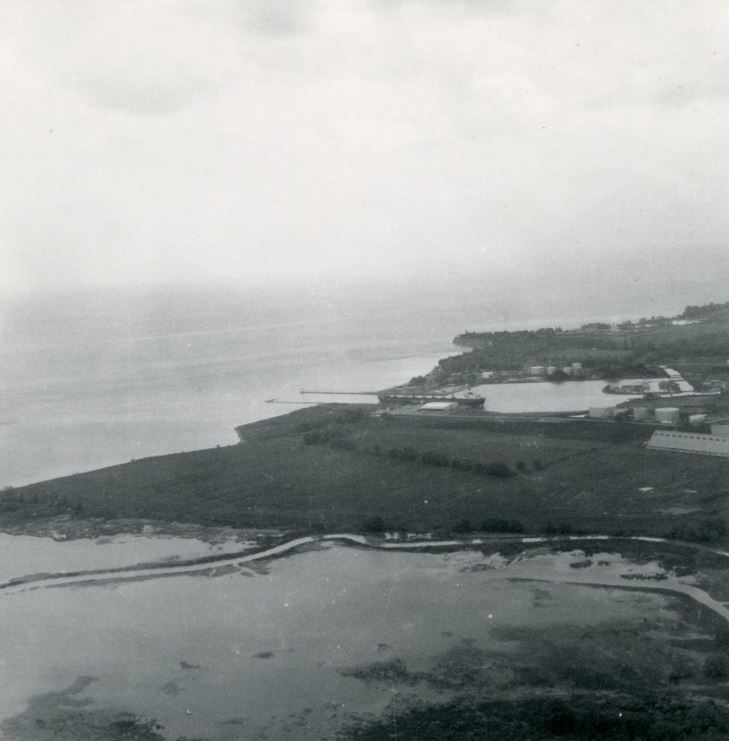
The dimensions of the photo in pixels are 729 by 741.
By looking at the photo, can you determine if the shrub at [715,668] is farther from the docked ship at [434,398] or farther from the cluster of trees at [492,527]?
the docked ship at [434,398]

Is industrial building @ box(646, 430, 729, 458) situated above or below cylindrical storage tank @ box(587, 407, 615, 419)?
below

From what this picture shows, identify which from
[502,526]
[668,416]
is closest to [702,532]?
[502,526]

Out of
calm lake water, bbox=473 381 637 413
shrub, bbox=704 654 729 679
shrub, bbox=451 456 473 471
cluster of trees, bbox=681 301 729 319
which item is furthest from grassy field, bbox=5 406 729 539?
cluster of trees, bbox=681 301 729 319

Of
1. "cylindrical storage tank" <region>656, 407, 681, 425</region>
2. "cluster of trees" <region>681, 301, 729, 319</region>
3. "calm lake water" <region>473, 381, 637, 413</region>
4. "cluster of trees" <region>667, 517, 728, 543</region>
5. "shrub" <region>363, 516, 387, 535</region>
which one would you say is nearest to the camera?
"cluster of trees" <region>667, 517, 728, 543</region>

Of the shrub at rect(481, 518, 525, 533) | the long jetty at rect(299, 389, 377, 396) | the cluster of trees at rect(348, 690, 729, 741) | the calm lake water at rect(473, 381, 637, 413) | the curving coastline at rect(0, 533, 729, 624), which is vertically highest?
the long jetty at rect(299, 389, 377, 396)

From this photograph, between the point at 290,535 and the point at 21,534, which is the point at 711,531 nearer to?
the point at 290,535

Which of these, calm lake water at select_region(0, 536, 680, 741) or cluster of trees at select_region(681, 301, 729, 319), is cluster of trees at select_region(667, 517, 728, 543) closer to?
calm lake water at select_region(0, 536, 680, 741)

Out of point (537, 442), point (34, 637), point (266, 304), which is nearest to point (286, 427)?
point (537, 442)
